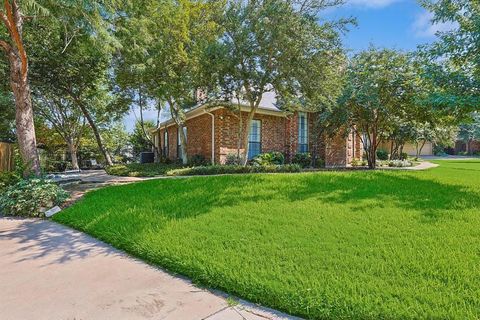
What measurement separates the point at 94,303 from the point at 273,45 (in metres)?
8.92

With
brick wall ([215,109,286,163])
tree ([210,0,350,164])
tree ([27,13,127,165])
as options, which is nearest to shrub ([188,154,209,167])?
brick wall ([215,109,286,163])

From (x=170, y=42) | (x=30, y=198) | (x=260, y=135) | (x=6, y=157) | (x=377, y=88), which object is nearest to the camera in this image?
(x=30, y=198)

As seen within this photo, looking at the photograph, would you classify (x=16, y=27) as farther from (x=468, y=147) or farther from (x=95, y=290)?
(x=468, y=147)

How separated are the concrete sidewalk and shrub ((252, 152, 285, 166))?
10280mm

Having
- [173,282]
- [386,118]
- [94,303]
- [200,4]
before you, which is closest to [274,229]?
[173,282]

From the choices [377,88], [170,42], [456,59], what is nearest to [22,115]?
[170,42]

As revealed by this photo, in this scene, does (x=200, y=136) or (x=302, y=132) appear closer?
(x=200, y=136)

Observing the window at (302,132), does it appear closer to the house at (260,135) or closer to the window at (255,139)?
the house at (260,135)

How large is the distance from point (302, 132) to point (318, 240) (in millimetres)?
13948

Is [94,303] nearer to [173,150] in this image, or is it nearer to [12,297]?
[12,297]

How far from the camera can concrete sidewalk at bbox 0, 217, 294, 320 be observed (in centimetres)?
253

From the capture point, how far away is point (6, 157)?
328 inches

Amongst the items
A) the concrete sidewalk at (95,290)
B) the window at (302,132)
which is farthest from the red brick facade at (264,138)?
the concrete sidewalk at (95,290)

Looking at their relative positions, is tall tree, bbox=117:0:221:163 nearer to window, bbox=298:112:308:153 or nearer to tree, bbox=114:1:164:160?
tree, bbox=114:1:164:160
